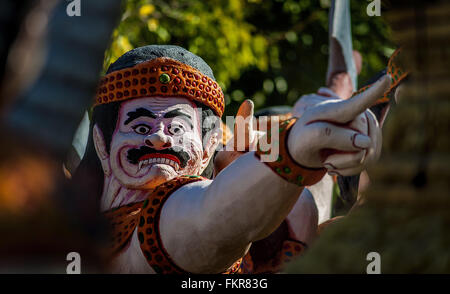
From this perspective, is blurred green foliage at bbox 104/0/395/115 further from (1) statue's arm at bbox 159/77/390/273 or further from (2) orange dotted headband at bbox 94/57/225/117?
(1) statue's arm at bbox 159/77/390/273

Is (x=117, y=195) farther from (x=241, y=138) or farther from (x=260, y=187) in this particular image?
(x=260, y=187)

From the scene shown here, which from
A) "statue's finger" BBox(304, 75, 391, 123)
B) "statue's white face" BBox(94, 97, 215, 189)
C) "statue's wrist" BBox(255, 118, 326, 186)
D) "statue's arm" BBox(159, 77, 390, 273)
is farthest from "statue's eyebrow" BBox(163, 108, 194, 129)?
"statue's finger" BBox(304, 75, 391, 123)

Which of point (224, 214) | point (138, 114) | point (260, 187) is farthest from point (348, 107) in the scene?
point (138, 114)

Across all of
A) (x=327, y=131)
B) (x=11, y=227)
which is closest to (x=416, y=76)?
(x=327, y=131)

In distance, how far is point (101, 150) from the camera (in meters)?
2.60

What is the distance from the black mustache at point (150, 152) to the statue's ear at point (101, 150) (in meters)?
0.13

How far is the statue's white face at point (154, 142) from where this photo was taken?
246 centimetres

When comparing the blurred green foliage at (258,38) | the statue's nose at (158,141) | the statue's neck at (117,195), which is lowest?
the statue's neck at (117,195)

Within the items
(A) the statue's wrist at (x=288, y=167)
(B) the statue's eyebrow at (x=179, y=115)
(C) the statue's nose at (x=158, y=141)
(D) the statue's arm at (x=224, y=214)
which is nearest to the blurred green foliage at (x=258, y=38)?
(B) the statue's eyebrow at (x=179, y=115)

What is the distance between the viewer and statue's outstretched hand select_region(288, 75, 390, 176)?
174cm

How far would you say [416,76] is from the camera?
1438 millimetres

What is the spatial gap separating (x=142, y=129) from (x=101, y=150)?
0.69 feet

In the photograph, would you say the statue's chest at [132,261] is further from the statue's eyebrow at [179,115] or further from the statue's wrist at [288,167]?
the statue's wrist at [288,167]

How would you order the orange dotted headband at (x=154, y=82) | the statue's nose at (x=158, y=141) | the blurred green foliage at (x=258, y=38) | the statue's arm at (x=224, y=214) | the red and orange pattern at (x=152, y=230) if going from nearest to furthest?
1. the statue's arm at (x=224, y=214)
2. the red and orange pattern at (x=152, y=230)
3. the statue's nose at (x=158, y=141)
4. the orange dotted headband at (x=154, y=82)
5. the blurred green foliage at (x=258, y=38)
